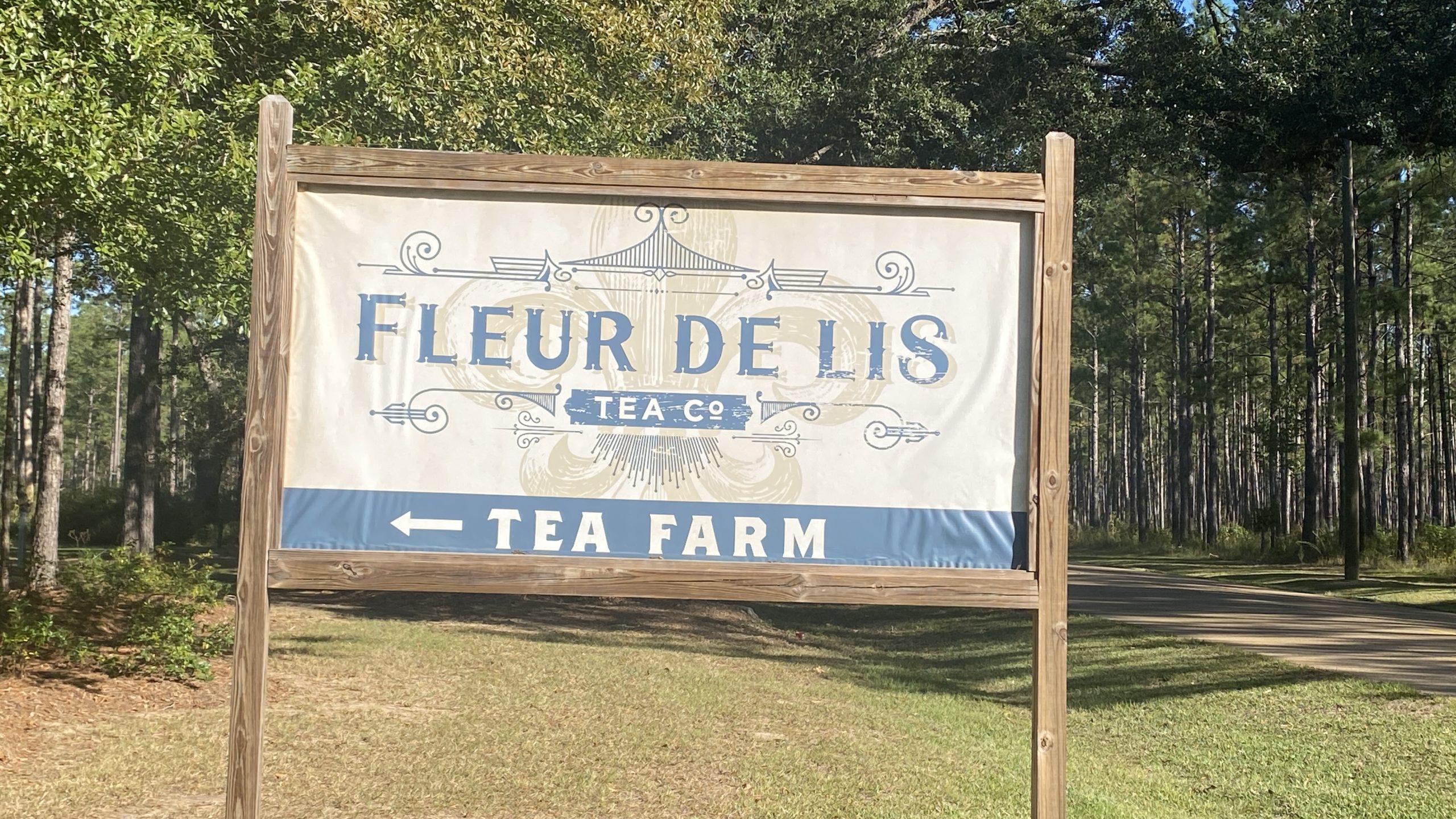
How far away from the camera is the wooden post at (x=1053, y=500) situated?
4.48 metres

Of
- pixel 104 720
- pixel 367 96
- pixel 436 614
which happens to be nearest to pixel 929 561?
pixel 104 720

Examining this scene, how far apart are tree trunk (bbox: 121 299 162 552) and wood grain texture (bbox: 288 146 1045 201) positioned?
22.3 m

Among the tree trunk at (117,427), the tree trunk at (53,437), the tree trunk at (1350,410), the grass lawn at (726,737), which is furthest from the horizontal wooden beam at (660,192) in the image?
the tree trunk at (117,427)

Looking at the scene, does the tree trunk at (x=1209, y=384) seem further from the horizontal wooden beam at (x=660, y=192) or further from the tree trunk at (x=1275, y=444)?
the horizontal wooden beam at (x=660, y=192)

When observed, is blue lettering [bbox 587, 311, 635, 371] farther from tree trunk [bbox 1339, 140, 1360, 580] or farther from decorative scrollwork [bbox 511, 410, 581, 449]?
tree trunk [bbox 1339, 140, 1360, 580]

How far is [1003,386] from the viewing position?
A: 4.60m

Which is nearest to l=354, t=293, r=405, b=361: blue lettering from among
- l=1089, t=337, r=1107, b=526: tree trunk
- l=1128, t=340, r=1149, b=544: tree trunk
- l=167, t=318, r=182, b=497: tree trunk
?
l=167, t=318, r=182, b=497: tree trunk

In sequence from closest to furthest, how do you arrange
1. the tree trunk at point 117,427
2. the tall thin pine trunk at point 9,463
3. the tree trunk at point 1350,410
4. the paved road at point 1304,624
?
1. the paved road at point 1304,624
2. the tall thin pine trunk at point 9,463
3. the tree trunk at point 1350,410
4. the tree trunk at point 117,427

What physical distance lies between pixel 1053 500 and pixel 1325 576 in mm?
25380

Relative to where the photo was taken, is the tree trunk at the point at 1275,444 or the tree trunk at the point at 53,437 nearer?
the tree trunk at the point at 53,437

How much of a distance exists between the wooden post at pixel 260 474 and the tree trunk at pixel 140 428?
2219 cm

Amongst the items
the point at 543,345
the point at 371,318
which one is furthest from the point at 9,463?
the point at 543,345

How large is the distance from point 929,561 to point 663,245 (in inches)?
61.7

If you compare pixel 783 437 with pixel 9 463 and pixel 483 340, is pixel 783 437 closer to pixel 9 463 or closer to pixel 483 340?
pixel 483 340
